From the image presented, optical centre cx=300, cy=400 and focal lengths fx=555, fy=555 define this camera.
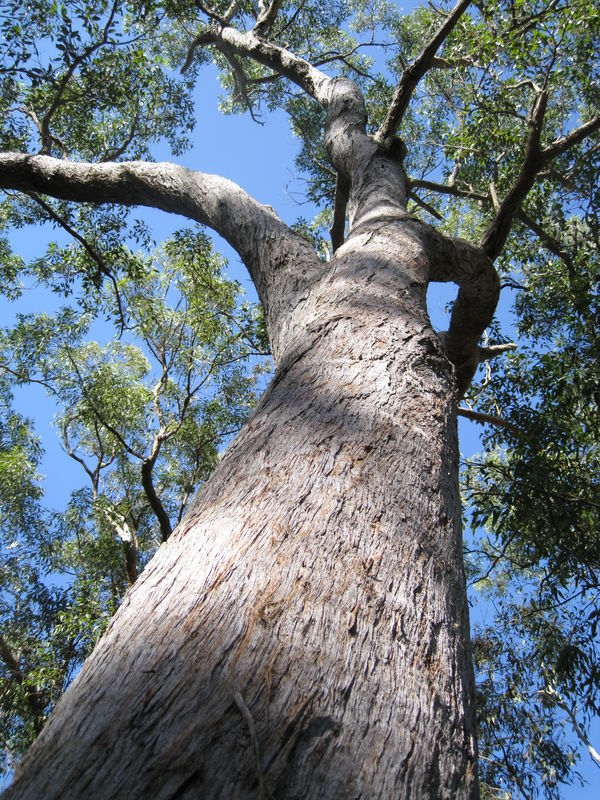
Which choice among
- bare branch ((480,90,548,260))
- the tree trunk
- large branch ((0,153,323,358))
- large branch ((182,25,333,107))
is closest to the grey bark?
the tree trunk

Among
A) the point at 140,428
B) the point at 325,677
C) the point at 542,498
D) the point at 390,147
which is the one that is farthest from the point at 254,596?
the point at 140,428

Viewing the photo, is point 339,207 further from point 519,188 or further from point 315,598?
point 315,598

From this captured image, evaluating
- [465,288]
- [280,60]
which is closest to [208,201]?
[465,288]

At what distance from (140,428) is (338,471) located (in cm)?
851

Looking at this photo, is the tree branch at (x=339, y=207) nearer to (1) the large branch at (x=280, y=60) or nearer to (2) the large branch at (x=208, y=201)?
(1) the large branch at (x=280, y=60)

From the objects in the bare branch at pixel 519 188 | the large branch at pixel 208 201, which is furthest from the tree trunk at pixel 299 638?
the bare branch at pixel 519 188

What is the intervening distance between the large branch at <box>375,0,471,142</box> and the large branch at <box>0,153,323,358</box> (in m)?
1.43

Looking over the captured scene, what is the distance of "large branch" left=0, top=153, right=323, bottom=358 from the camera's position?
2.38 meters

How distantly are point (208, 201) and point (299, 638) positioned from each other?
Answer: 2.76 meters

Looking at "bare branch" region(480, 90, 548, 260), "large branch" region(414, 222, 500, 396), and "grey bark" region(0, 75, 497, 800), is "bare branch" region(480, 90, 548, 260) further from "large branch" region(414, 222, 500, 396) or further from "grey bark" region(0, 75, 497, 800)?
"grey bark" region(0, 75, 497, 800)

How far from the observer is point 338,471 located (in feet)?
3.62

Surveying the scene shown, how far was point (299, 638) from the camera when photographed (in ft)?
2.61

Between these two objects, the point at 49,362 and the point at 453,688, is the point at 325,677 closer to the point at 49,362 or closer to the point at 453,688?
the point at 453,688

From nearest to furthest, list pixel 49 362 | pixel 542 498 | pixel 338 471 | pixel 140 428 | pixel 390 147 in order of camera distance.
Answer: pixel 338 471 < pixel 390 147 < pixel 542 498 < pixel 140 428 < pixel 49 362
